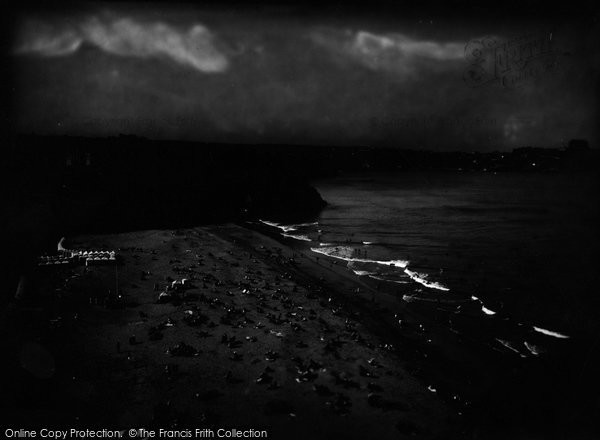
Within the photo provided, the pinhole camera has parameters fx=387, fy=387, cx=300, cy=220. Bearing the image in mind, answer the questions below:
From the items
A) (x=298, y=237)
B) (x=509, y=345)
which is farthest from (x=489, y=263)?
(x=298, y=237)

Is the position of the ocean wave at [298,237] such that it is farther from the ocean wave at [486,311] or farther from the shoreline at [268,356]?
the ocean wave at [486,311]

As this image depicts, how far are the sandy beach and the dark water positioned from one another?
19.4 feet

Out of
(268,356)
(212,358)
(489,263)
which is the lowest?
(489,263)

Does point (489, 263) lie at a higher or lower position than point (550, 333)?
higher

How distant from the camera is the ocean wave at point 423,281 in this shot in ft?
96.5

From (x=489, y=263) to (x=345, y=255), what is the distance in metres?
13.7

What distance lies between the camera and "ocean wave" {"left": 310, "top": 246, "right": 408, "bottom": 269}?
36.8 m

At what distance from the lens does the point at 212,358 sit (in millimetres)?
16578

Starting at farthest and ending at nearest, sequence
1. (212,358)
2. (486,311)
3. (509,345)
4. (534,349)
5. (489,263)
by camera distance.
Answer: (489,263) → (486,311) → (509,345) → (534,349) → (212,358)

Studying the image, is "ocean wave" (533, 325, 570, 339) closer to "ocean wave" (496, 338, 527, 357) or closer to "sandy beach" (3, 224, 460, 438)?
"ocean wave" (496, 338, 527, 357)

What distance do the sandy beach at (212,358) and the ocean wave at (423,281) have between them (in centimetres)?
553

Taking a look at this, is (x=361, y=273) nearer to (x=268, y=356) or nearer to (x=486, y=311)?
(x=486, y=311)

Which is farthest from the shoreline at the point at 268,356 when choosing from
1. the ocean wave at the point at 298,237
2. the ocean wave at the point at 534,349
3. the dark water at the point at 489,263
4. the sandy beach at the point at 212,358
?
the ocean wave at the point at 298,237

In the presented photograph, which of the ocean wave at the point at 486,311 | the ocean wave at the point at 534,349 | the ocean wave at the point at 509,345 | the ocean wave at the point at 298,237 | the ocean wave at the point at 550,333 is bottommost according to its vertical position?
the ocean wave at the point at 550,333
